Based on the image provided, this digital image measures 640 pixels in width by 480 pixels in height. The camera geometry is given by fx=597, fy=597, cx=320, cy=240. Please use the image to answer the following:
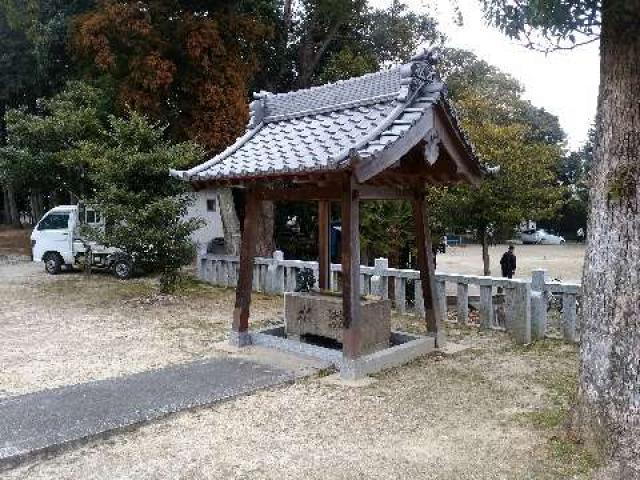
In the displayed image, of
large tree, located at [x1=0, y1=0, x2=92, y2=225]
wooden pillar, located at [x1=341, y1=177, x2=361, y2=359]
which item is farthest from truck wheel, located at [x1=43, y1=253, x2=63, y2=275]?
wooden pillar, located at [x1=341, y1=177, x2=361, y2=359]

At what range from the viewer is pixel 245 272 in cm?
809

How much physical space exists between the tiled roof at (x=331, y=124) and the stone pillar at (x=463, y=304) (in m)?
3.55

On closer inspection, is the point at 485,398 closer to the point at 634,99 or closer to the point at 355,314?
the point at 355,314

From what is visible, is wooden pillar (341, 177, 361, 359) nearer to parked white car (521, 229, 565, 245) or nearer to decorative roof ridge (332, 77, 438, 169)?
decorative roof ridge (332, 77, 438, 169)

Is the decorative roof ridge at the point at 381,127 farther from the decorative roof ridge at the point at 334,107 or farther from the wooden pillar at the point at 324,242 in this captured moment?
the wooden pillar at the point at 324,242

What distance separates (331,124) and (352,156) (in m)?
1.76

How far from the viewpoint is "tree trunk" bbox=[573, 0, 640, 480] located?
4.46m

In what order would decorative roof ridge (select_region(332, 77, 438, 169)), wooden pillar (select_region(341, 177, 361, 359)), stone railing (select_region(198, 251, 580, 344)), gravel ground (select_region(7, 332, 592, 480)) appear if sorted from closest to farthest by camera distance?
gravel ground (select_region(7, 332, 592, 480))
decorative roof ridge (select_region(332, 77, 438, 169))
wooden pillar (select_region(341, 177, 361, 359))
stone railing (select_region(198, 251, 580, 344))

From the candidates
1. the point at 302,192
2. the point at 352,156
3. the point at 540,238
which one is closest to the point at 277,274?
the point at 302,192

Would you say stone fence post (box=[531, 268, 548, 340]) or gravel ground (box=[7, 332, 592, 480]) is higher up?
stone fence post (box=[531, 268, 548, 340])

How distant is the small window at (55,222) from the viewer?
17.6m

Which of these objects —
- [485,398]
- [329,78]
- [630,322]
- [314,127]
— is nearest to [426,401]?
[485,398]

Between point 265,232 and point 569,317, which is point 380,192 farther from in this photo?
point 265,232

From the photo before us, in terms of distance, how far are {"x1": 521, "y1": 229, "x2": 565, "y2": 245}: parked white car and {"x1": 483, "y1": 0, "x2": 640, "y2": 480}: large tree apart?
1499 inches
